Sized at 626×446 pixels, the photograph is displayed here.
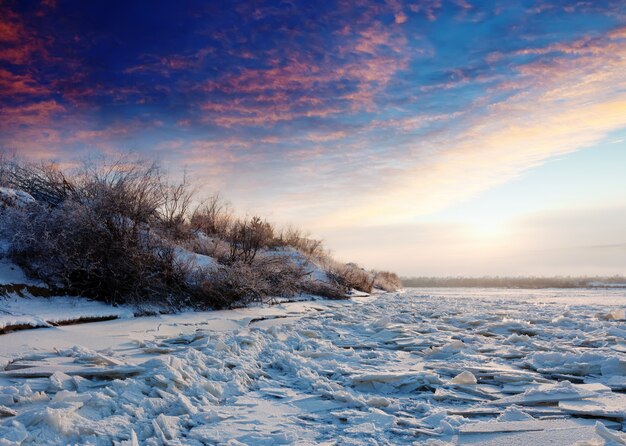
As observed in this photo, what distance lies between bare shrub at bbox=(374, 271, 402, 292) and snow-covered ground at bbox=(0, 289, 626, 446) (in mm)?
15885

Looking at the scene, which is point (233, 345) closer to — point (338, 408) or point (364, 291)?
point (338, 408)

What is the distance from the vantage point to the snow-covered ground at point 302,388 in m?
2.49

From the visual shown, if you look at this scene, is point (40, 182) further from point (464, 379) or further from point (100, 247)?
point (464, 379)

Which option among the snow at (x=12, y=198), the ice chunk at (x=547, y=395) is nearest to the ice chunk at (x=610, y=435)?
the ice chunk at (x=547, y=395)

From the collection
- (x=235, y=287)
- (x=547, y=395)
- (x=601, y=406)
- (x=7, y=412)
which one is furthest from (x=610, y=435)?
(x=235, y=287)

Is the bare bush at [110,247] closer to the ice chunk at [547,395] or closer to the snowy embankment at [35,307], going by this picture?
the snowy embankment at [35,307]

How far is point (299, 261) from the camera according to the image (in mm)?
15992

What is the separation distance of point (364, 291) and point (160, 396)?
14.6 m

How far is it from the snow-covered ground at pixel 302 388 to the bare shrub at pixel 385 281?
52.1 ft

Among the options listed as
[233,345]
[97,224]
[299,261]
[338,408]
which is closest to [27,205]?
[97,224]

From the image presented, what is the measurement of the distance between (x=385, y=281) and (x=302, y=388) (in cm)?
1984

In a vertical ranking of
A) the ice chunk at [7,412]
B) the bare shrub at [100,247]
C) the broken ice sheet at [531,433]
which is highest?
the bare shrub at [100,247]

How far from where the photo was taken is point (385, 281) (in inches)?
906

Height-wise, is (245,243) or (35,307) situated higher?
(245,243)
